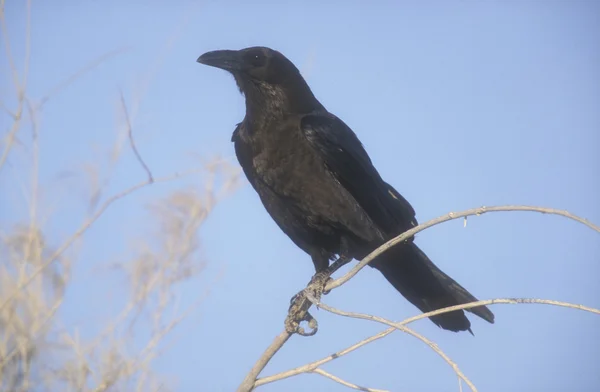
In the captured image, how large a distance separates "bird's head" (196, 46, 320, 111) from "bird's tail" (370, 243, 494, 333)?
0.95m

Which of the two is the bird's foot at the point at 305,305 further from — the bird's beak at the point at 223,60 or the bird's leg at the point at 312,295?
the bird's beak at the point at 223,60

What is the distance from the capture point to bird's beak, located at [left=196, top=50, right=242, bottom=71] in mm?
4273

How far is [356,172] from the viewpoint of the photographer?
417 cm

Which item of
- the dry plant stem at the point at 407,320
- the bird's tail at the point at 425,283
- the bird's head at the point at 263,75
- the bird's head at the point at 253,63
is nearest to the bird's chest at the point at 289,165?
the bird's head at the point at 263,75

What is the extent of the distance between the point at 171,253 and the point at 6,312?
118cm

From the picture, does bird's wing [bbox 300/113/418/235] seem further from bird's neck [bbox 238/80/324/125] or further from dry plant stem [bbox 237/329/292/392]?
dry plant stem [bbox 237/329/292/392]

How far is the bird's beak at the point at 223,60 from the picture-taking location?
4.27 meters

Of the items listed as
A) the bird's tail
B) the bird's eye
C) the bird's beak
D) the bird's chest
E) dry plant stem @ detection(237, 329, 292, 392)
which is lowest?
dry plant stem @ detection(237, 329, 292, 392)

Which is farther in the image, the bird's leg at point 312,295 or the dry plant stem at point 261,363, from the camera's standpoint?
the bird's leg at point 312,295

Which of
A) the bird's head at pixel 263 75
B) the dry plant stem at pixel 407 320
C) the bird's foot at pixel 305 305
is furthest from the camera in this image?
→ the bird's head at pixel 263 75

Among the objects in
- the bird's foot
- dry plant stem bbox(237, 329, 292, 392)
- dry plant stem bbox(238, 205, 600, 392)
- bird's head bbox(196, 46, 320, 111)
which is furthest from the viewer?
bird's head bbox(196, 46, 320, 111)

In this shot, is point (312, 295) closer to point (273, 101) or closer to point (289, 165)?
point (289, 165)

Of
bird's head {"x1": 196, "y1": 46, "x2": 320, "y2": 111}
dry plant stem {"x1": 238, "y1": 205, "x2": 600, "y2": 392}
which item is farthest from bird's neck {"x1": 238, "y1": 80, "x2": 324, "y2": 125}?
dry plant stem {"x1": 238, "y1": 205, "x2": 600, "y2": 392}

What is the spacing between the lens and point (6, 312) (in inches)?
177
